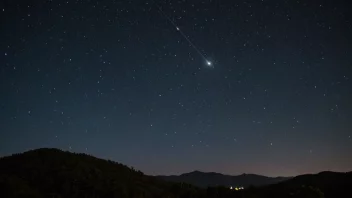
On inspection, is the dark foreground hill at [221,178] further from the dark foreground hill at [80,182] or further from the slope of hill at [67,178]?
the dark foreground hill at [80,182]

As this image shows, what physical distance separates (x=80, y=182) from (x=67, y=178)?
1.09 meters

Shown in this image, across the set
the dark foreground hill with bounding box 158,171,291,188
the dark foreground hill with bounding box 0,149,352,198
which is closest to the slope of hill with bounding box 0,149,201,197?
the dark foreground hill with bounding box 0,149,352,198

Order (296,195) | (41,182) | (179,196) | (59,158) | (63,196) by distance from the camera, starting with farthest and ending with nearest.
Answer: (59,158)
(179,196)
(296,195)
(41,182)
(63,196)

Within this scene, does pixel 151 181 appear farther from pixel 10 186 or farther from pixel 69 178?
pixel 10 186

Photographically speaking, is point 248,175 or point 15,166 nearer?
point 15,166

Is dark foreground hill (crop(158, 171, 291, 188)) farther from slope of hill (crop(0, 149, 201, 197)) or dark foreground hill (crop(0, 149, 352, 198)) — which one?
dark foreground hill (crop(0, 149, 352, 198))

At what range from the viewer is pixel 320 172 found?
72.3 m

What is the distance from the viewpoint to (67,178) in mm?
23438

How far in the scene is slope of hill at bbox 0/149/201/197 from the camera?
20111 mm

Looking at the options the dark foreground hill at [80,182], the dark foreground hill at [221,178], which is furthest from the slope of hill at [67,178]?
the dark foreground hill at [221,178]

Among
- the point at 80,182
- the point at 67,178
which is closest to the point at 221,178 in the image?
the point at 80,182

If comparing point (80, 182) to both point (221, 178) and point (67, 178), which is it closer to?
point (67, 178)

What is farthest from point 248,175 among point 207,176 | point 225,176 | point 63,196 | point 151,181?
point 63,196

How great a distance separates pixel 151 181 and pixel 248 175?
174 meters
